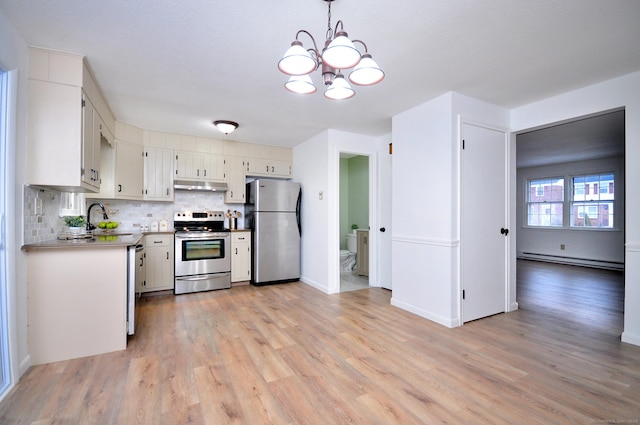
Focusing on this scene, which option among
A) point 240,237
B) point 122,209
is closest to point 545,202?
point 240,237

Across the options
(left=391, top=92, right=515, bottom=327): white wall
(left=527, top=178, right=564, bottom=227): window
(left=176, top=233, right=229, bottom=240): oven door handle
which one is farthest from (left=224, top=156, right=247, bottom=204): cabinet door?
(left=527, top=178, right=564, bottom=227): window

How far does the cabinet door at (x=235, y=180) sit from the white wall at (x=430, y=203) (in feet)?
8.71

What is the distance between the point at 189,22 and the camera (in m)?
1.86

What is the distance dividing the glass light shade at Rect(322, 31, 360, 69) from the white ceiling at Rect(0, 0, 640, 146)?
1.35 feet

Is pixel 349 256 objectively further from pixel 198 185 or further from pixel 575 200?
pixel 575 200

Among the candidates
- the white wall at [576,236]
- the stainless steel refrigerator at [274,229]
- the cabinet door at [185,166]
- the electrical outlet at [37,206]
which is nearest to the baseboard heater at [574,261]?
the white wall at [576,236]

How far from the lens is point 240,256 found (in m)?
4.70

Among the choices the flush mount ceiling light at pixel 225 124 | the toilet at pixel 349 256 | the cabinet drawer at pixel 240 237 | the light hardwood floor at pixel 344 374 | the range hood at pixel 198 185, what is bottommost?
the light hardwood floor at pixel 344 374

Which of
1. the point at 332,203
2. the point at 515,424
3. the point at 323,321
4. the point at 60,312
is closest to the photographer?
the point at 515,424

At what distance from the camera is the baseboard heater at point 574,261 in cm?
609

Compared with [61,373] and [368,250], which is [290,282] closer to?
[368,250]

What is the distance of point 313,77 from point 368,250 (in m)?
3.26

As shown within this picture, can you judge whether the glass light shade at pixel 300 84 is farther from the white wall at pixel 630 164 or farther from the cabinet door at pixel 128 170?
the cabinet door at pixel 128 170

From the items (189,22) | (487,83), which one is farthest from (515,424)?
(189,22)
